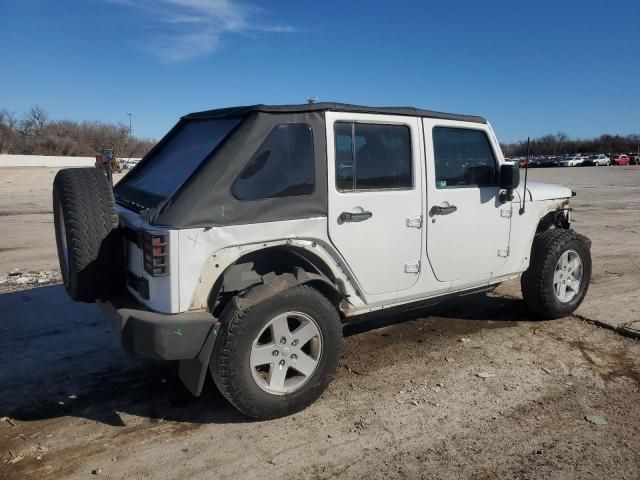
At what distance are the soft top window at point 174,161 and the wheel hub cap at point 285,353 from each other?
112 centimetres

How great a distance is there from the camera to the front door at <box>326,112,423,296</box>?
Answer: 11.9 feet

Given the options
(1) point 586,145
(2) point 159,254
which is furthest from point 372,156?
(1) point 586,145

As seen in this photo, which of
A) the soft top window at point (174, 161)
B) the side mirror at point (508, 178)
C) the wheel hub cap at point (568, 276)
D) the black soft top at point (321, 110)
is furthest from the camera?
the wheel hub cap at point (568, 276)

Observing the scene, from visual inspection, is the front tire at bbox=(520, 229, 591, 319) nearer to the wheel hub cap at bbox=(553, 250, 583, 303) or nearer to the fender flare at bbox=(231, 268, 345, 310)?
the wheel hub cap at bbox=(553, 250, 583, 303)

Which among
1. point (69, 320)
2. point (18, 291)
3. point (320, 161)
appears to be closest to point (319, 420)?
point (320, 161)

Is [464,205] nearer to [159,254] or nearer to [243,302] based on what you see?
[243,302]

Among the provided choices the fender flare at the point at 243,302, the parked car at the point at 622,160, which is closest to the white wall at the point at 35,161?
the fender flare at the point at 243,302

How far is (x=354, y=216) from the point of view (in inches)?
143

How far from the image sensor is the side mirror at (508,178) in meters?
4.48

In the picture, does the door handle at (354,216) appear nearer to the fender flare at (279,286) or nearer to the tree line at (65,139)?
the fender flare at (279,286)

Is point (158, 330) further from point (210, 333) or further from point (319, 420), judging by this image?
point (319, 420)

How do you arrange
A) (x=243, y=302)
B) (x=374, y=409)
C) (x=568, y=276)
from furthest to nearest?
(x=568, y=276), (x=374, y=409), (x=243, y=302)

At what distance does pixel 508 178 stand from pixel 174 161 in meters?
2.76

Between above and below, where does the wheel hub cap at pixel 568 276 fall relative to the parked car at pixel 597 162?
below
